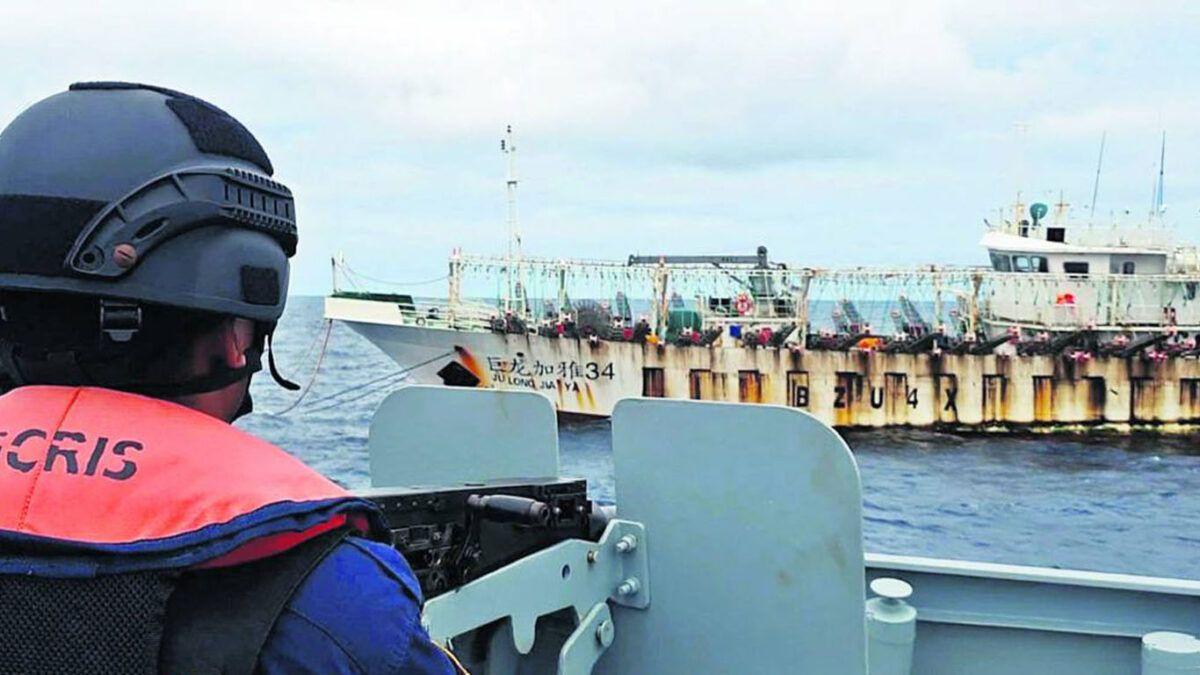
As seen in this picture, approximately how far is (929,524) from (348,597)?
22.4 metres

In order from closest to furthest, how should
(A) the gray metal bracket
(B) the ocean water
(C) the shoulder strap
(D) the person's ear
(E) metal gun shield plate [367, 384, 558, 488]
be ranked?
(C) the shoulder strap < (D) the person's ear < (A) the gray metal bracket < (E) metal gun shield plate [367, 384, 558, 488] < (B) the ocean water

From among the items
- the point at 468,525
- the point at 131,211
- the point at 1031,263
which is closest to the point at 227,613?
the point at 131,211

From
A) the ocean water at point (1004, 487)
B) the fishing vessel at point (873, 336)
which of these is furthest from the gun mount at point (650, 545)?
the fishing vessel at point (873, 336)

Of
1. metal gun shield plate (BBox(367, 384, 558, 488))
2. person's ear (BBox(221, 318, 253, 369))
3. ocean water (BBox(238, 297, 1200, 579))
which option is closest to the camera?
person's ear (BBox(221, 318, 253, 369))

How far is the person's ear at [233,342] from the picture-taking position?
155 cm

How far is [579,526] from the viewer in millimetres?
3658

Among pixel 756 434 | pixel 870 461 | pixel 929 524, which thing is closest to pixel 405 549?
pixel 756 434

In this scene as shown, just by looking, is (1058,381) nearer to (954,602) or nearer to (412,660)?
(954,602)

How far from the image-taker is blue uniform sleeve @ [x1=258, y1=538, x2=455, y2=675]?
1.30 m

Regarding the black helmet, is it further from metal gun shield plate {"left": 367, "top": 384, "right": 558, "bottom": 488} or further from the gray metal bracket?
metal gun shield plate {"left": 367, "top": 384, "right": 558, "bottom": 488}

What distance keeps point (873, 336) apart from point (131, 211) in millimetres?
37121

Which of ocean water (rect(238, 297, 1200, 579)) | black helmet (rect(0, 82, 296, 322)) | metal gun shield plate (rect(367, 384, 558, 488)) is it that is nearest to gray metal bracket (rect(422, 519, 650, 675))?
metal gun shield plate (rect(367, 384, 558, 488))

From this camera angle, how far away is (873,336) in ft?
122

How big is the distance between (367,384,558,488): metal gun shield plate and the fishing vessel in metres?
31.0
